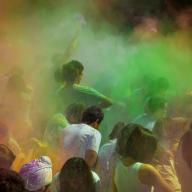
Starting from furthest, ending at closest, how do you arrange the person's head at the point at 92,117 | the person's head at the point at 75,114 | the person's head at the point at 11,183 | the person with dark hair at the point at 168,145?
the person's head at the point at 75,114
the person's head at the point at 92,117
the person with dark hair at the point at 168,145
the person's head at the point at 11,183

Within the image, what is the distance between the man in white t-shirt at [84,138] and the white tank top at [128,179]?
0.54 metres

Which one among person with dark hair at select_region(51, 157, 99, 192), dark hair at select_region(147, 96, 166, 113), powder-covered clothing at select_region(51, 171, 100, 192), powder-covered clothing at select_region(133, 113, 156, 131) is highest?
dark hair at select_region(147, 96, 166, 113)

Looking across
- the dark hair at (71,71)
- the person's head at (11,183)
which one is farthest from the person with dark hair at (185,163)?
the dark hair at (71,71)

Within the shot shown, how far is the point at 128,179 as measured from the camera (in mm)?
3959

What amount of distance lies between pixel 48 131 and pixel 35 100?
1.34 metres

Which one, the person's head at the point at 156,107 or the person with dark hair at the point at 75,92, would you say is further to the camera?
the person with dark hair at the point at 75,92

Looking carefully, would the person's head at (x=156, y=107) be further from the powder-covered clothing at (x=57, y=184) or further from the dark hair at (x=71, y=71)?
the powder-covered clothing at (x=57, y=184)

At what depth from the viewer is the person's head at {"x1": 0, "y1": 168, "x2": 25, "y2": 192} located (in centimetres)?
290

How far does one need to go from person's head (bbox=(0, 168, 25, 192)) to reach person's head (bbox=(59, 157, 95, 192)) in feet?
2.71

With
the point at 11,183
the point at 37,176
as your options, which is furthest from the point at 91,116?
the point at 11,183

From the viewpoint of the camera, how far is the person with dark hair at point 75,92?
5.77 metres

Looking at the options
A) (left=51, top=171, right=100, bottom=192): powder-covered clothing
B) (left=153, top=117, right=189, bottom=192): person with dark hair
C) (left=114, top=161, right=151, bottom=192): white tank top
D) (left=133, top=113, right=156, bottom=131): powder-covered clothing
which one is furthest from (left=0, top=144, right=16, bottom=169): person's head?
(left=133, top=113, right=156, bottom=131): powder-covered clothing

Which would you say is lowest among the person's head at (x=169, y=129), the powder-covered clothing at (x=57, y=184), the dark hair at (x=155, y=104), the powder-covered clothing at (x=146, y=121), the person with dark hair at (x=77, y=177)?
the powder-covered clothing at (x=57, y=184)

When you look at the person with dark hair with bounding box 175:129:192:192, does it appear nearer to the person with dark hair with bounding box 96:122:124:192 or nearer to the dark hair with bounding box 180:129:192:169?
the dark hair with bounding box 180:129:192:169
